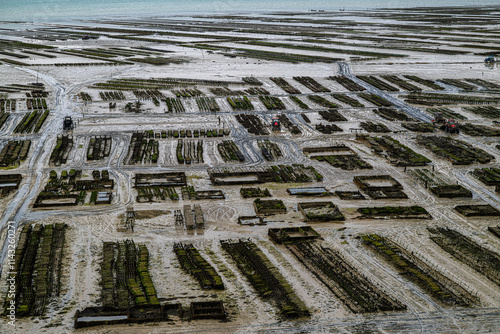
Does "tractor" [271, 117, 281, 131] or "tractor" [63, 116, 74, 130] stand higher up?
"tractor" [63, 116, 74, 130]

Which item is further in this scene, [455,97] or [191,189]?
[455,97]

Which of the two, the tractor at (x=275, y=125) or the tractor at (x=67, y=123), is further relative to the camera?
the tractor at (x=275, y=125)

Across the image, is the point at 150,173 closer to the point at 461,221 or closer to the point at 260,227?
the point at 260,227

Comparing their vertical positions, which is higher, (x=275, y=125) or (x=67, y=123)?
(x=67, y=123)

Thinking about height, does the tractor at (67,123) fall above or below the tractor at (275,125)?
above

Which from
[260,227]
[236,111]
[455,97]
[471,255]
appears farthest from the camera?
[455,97]

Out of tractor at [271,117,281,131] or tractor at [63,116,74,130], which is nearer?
tractor at [63,116,74,130]

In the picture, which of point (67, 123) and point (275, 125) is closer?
point (67, 123)

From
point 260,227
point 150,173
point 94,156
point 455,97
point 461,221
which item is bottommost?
point 461,221

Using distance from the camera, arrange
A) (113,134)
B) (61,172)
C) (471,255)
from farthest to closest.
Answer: (113,134) < (61,172) < (471,255)

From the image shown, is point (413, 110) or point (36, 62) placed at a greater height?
point (36, 62)

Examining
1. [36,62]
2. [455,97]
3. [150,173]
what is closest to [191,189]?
[150,173]
